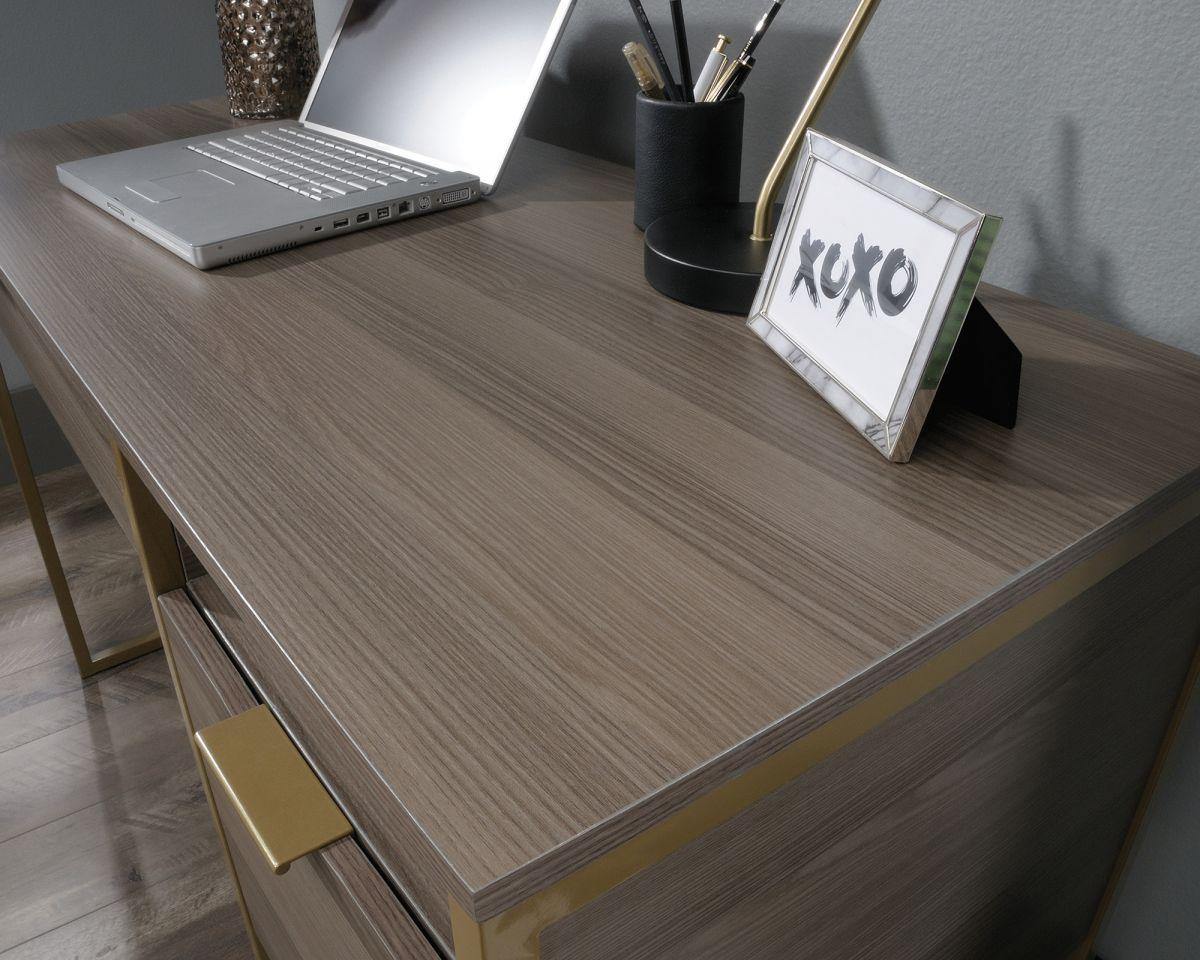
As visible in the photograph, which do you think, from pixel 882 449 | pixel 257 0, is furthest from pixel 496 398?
pixel 257 0

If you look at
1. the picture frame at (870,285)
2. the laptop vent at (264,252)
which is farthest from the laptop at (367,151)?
the picture frame at (870,285)

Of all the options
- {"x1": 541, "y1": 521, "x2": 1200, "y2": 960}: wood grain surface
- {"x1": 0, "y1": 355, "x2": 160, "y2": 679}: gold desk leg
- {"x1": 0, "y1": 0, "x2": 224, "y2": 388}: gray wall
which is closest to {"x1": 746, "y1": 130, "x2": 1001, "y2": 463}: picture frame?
{"x1": 541, "y1": 521, "x2": 1200, "y2": 960}: wood grain surface

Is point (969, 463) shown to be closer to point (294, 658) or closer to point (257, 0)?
point (294, 658)

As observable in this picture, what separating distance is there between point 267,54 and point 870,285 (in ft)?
2.87

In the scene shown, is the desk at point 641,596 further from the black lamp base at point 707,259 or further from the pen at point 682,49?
the pen at point 682,49

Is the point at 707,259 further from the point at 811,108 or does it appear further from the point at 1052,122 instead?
the point at 1052,122

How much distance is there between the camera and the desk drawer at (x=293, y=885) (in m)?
0.44

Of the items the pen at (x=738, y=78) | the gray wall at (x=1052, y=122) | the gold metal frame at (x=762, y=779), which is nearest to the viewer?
the gold metal frame at (x=762, y=779)

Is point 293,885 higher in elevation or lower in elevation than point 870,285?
lower

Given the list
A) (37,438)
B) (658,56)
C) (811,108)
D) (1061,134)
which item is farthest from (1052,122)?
(37,438)

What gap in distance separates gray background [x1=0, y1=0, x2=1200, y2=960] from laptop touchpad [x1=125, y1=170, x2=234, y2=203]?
14.7 inches

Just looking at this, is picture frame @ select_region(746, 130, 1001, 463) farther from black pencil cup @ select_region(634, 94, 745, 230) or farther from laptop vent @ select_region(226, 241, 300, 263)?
laptop vent @ select_region(226, 241, 300, 263)

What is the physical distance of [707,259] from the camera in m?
0.63

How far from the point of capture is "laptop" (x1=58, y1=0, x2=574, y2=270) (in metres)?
0.77
